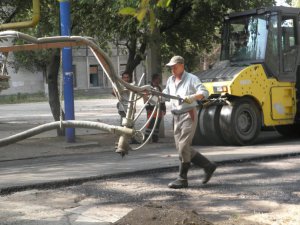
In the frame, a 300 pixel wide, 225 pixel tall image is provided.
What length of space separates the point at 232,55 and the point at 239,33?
58cm

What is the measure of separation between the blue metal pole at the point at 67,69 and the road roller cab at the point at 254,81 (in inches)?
123

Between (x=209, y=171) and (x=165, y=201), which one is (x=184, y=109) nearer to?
(x=209, y=171)

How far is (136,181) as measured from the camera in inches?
340

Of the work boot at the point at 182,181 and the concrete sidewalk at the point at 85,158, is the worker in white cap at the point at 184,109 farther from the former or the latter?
the concrete sidewalk at the point at 85,158

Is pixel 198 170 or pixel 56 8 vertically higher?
pixel 56 8

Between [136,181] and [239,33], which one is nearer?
[136,181]

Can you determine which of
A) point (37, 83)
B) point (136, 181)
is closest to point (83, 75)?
point (37, 83)

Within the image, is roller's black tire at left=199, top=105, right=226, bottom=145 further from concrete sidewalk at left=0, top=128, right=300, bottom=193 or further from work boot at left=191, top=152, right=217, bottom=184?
work boot at left=191, top=152, right=217, bottom=184

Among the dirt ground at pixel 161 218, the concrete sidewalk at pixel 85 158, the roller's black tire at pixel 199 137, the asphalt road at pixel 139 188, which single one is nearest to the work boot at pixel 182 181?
the asphalt road at pixel 139 188

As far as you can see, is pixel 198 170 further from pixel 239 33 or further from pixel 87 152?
pixel 239 33

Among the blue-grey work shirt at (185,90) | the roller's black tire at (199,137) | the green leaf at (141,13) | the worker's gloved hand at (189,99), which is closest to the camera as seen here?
the green leaf at (141,13)

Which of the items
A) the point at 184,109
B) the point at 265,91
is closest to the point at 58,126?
the point at 184,109

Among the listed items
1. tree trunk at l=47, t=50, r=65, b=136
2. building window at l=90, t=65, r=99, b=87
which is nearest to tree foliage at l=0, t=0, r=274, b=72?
tree trunk at l=47, t=50, r=65, b=136

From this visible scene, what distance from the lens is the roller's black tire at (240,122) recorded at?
1286 centimetres
